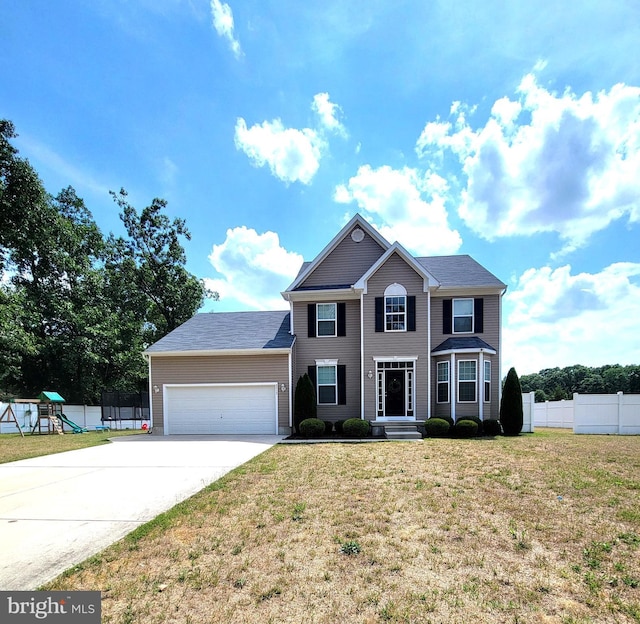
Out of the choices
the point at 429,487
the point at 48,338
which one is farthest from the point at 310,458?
the point at 48,338

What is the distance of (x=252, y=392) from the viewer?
1631 cm

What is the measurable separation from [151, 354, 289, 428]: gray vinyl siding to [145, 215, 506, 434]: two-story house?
4 centimetres

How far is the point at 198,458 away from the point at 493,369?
12353 mm

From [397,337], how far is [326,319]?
3352 millimetres

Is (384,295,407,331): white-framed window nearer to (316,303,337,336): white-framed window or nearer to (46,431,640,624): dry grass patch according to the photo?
(316,303,337,336): white-framed window

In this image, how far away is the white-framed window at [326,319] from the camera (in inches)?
661

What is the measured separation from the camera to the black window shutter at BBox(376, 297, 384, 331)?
15719 millimetres

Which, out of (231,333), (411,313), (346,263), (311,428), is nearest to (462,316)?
(411,313)

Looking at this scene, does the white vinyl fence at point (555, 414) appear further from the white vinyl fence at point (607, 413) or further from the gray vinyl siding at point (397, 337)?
the gray vinyl siding at point (397, 337)

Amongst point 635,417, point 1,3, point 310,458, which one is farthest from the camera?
point 635,417

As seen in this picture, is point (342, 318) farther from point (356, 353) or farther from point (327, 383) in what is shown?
point (327, 383)

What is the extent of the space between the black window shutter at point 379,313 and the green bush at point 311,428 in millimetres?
4666

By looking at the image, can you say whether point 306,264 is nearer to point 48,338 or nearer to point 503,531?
point 503,531

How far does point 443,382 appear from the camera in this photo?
15594 mm
